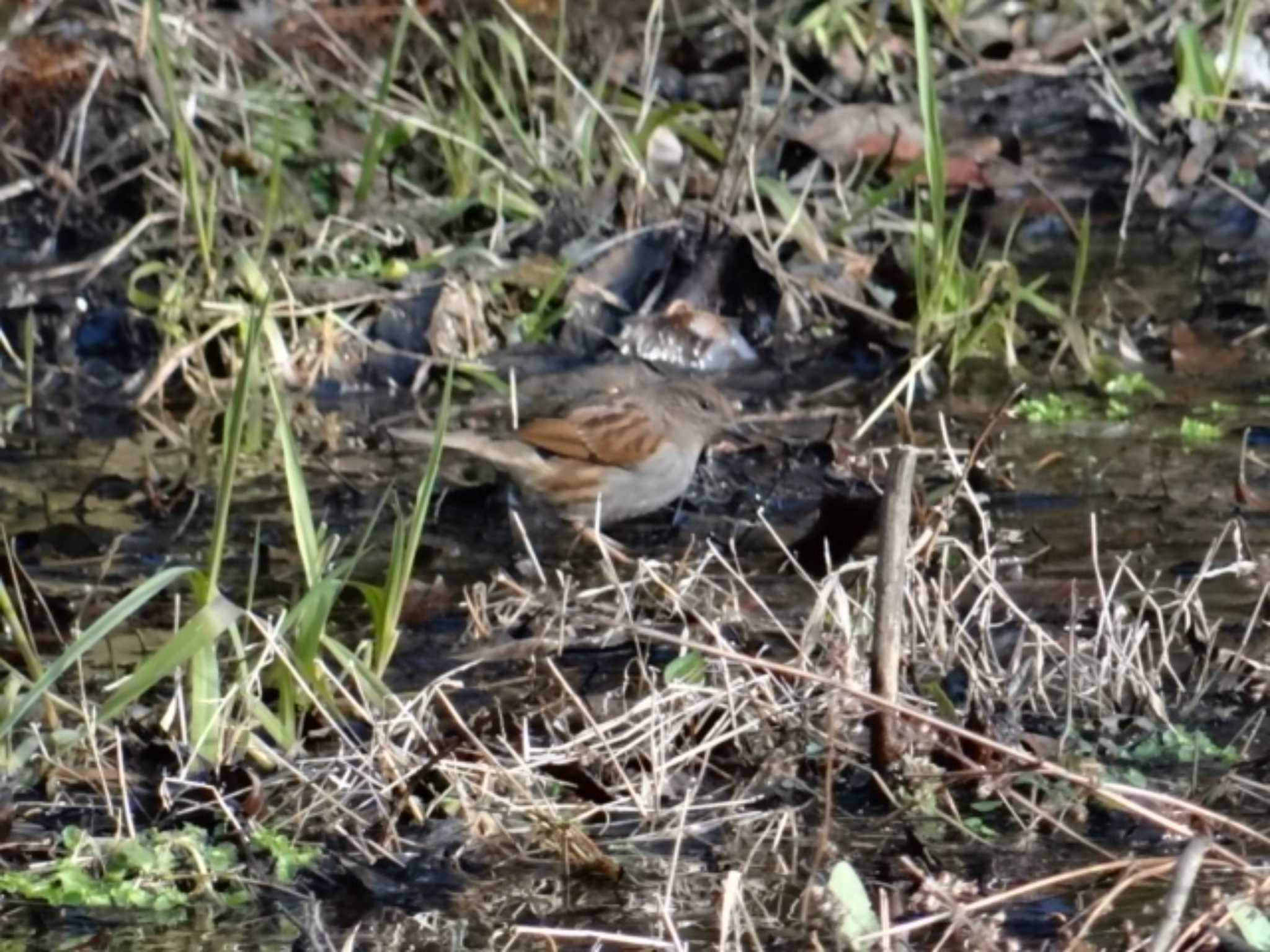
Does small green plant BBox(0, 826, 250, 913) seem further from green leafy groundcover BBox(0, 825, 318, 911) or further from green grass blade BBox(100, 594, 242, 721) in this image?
green grass blade BBox(100, 594, 242, 721)

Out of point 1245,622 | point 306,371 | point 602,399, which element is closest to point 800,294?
point 602,399

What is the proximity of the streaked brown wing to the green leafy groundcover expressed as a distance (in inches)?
116

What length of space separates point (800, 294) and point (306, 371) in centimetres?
175

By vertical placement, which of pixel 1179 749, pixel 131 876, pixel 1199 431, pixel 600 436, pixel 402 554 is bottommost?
pixel 1199 431

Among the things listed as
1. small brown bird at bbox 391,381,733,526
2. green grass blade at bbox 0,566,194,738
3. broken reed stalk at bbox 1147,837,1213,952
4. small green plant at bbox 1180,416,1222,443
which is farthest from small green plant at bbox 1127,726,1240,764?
small green plant at bbox 1180,416,1222,443

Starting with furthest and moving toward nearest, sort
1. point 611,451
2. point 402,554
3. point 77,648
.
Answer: point 611,451, point 402,554, point 77,648

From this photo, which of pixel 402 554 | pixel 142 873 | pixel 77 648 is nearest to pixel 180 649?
pixel 77 648

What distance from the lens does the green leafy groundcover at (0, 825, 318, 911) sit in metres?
4.07

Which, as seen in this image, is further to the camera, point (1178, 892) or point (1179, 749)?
point (1179, 749)

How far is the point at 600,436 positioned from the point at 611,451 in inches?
4.7

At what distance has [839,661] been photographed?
4332 millimetres

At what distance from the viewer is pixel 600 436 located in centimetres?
725

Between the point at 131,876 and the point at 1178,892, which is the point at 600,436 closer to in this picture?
the point at 131,876

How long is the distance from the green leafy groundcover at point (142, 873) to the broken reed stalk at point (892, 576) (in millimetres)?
1037
